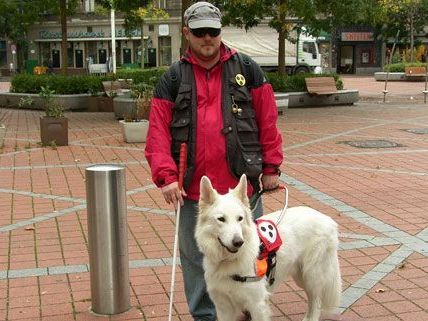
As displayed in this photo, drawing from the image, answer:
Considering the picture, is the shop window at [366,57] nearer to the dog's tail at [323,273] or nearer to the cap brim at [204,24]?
the dog's tail at [323,273]

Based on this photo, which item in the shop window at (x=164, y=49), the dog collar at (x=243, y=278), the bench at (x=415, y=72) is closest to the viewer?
the dog collar at (x=243, y=278)

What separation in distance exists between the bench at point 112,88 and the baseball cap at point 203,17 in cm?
1506

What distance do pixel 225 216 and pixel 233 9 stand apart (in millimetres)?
17386

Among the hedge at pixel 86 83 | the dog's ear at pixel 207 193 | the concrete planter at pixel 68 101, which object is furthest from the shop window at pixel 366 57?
the dog's ear at pixel 207 193

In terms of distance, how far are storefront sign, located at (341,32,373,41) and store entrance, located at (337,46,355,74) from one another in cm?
87

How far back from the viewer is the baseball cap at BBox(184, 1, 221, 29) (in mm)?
3494

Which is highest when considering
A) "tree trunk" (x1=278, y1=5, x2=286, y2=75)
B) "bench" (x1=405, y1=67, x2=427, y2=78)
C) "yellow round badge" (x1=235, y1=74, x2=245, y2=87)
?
"tree trunk" (x1=278, y1=5, x2=286, y2=75)

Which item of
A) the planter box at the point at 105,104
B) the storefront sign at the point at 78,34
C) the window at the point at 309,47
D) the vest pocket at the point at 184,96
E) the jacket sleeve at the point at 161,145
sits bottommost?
the planter box at the point at 105,104

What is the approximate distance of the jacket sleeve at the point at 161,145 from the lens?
140 inches

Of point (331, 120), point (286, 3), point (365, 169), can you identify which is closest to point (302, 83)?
point (286, 3)

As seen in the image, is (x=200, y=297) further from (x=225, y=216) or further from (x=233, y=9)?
(x=233, y=9)

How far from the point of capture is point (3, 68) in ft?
182

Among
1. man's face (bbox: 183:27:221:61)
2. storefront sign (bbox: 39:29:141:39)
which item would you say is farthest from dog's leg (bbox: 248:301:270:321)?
storefront sign (bbox: 39:29:141:39)

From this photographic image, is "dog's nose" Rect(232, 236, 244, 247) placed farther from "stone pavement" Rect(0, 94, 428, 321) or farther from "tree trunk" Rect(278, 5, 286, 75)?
"tree trunk" Rect(278, 5, 286, 75)
